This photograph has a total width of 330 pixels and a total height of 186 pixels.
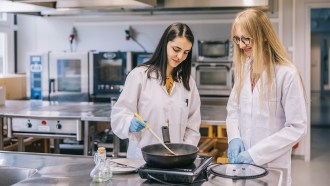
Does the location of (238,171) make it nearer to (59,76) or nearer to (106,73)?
(106,73)

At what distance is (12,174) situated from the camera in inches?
83.5

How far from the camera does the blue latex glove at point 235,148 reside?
7.29 ft

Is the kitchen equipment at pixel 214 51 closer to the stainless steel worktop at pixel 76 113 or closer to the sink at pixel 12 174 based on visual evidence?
the stainless steel worktop at pixel 76 113

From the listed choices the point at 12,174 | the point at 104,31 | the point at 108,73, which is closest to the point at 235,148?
the point at 12,174

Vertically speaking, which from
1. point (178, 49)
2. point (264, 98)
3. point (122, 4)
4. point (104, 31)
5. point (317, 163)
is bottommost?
point (317, 163)

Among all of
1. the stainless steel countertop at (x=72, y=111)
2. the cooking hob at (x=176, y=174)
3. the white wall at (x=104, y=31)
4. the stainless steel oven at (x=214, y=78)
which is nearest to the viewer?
the cooking hob at (x=176, y=174)

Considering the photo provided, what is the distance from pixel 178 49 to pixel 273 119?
636 millimetres

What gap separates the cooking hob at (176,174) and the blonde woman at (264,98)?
16.5 inches

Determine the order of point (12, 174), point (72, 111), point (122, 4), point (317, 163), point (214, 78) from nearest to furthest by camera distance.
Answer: point (12, 174) < point (122, 4) < point (72, 111) < point (214, 78) < point (317, 163)

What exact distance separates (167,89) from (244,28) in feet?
2.01

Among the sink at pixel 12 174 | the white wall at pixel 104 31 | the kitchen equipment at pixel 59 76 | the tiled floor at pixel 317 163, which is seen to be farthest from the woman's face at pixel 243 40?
the kitchen equipment at pixel 59 76

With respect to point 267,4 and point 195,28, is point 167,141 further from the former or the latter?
point 195,28

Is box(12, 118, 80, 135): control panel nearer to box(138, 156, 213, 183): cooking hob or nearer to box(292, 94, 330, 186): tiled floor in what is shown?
box(138, 156, 213, 183): cooking hob

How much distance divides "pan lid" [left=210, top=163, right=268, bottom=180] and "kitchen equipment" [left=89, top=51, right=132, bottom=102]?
4.05 meters
